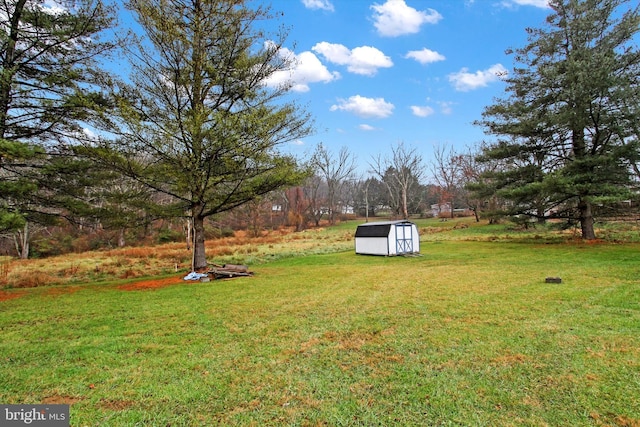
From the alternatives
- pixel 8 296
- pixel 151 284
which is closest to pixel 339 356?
pixel 151 284

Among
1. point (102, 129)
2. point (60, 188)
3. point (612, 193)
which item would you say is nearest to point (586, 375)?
point (102, 129)

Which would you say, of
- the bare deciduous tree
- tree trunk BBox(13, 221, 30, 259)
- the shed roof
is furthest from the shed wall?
tree trunk BBox(13, 221, 30, 259)

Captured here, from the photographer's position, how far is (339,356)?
11.6 ft

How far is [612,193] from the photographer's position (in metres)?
12.5

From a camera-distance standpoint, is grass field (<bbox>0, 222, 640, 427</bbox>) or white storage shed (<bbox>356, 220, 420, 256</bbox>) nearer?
grass field (<bbox>0, 222, 640, 427</bbox>)

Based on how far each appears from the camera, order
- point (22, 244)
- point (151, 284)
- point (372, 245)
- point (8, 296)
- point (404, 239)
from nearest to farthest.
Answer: point (8, 296), point (151, 284), point (404, 239), point (372, 245), point (22, 244)

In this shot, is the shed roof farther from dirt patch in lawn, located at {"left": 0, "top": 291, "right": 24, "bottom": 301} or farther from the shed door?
dirt patch in lawn, located at {"left": 0, "top": 291, "right": 24, "bottom": 301}

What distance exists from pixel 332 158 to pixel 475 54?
27815 mm

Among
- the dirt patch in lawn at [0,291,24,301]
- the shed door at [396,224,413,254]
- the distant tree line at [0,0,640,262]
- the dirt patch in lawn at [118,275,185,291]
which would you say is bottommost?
the dirt patch in lawn at [118,275,185,291]

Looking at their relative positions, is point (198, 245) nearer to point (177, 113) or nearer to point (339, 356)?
point (177, 113)

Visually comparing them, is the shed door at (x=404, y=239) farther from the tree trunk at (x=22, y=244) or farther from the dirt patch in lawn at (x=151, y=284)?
the tree trunk at (x=22, y=244)

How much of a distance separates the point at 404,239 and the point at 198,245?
9255mm

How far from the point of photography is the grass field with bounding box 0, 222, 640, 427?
2500mm

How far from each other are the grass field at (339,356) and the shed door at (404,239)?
7.50m
